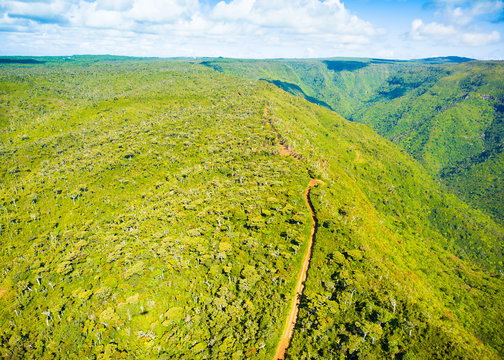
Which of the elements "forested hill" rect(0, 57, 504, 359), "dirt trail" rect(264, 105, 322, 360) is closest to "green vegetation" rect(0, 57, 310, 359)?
"forested hill" rect(0, 57, 504, 359)

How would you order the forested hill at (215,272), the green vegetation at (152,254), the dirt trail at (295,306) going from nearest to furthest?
1. the dirt trail at (295,306)
2. the forested hill at (215,272)
3. the green vegetation at (152,254)

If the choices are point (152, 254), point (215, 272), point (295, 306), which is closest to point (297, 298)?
point (295, 306)

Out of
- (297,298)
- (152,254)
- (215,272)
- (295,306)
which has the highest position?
(297,298)

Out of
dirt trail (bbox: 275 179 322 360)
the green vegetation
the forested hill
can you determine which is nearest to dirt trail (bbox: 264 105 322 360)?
dirt trail (bbox: 275 179 322 360)

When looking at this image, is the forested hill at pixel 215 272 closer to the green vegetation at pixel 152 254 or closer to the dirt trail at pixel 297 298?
the green vegetation at pixel 152 254

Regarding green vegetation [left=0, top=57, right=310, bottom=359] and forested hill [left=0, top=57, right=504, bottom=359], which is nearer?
forested hill [left=0, top=57, right=504, bottom=359]

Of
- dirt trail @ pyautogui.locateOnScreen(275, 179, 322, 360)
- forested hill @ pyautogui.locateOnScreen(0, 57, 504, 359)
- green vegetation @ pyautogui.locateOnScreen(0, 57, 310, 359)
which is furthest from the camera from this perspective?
green vegetation @ pyautogui.locateOnScreen(0, 57, 310, 359)

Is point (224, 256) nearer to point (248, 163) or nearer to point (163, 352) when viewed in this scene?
point (163, 352)

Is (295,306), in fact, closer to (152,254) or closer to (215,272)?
(215,272)

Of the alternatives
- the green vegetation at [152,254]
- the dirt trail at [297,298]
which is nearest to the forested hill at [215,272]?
the green vegetation at [152,254]

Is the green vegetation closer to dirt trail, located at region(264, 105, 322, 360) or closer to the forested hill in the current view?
the forested hill

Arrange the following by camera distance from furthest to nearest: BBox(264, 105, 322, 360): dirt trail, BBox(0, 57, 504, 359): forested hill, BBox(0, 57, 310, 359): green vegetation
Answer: BBox(0, 57, 310, 359): green vegetation
BBox(0, 57, 504, 359): forested hill
BBox(264, 105, 322, 360): dirt trail

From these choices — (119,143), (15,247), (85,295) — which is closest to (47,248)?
(15,247)
